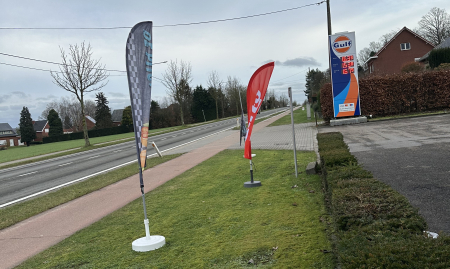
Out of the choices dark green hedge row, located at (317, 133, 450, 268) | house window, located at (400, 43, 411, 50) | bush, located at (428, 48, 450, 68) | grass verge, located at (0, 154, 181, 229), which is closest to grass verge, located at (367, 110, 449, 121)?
bush, located at (428, 48, 450, 68)

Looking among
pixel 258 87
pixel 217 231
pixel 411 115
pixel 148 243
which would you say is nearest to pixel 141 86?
pixel 148 243

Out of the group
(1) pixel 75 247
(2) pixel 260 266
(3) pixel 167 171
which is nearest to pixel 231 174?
(3) pixel 167 171

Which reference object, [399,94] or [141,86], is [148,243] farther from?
[399,94]

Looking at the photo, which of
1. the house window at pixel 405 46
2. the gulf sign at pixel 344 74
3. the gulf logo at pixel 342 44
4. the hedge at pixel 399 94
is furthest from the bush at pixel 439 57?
the gulf logo at pixel 342 44

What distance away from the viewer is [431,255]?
7.72 feet

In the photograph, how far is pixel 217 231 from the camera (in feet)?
16.3

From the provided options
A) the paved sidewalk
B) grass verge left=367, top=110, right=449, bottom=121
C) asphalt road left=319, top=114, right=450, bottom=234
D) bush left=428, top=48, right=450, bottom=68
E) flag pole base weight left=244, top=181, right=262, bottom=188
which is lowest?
the paved sidewalk

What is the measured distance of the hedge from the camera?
22.1 m

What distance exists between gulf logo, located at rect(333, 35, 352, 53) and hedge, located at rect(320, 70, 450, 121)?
2679 millimetres

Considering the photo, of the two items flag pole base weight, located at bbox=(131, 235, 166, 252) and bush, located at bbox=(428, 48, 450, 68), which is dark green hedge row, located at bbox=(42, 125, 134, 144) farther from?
flag pole base weight, located at bbox=(131, 235, 166, 252)

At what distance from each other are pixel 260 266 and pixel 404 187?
11.1ft

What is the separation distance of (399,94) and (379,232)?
22406 mm

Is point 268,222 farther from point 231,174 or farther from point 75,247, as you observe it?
point 231,174

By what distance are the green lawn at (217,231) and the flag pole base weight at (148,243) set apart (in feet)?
0.27
